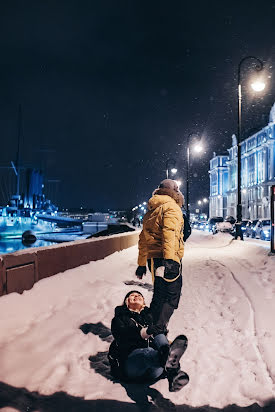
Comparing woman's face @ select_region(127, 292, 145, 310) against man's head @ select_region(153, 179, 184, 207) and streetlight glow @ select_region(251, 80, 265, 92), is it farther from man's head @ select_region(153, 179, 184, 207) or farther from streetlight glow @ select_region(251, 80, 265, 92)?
streetlight glow @ select_region(251, 80, 265, 92)

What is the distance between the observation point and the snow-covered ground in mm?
3514

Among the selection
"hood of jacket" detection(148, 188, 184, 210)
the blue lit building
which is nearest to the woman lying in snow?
"hood of jacket" detection(148, 188, 184, 210)

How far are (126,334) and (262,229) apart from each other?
93.8 ft

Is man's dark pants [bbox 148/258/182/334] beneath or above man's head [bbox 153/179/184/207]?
beneath

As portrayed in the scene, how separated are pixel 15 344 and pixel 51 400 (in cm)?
146

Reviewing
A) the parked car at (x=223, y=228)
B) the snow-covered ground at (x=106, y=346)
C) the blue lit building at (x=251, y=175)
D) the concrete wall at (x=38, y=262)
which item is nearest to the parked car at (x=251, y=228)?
the parked car at (x=223, y=228)

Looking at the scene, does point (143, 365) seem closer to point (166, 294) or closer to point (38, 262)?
point (166, 294)

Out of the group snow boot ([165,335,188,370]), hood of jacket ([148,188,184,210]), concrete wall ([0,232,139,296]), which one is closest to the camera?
snow boot ([165,335,188,370])

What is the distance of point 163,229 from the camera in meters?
4.41

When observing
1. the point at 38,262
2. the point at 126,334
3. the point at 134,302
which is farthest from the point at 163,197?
the point at 38,262

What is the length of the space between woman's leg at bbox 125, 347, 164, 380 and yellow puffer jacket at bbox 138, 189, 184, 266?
3.62ft

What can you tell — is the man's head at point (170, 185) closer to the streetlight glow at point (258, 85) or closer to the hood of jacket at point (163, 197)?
the hood of jacket at point (163, 197)

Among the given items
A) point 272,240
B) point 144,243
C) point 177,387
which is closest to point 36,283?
point 144,243

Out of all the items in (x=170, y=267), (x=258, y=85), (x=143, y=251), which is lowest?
(x=170, y=267)
